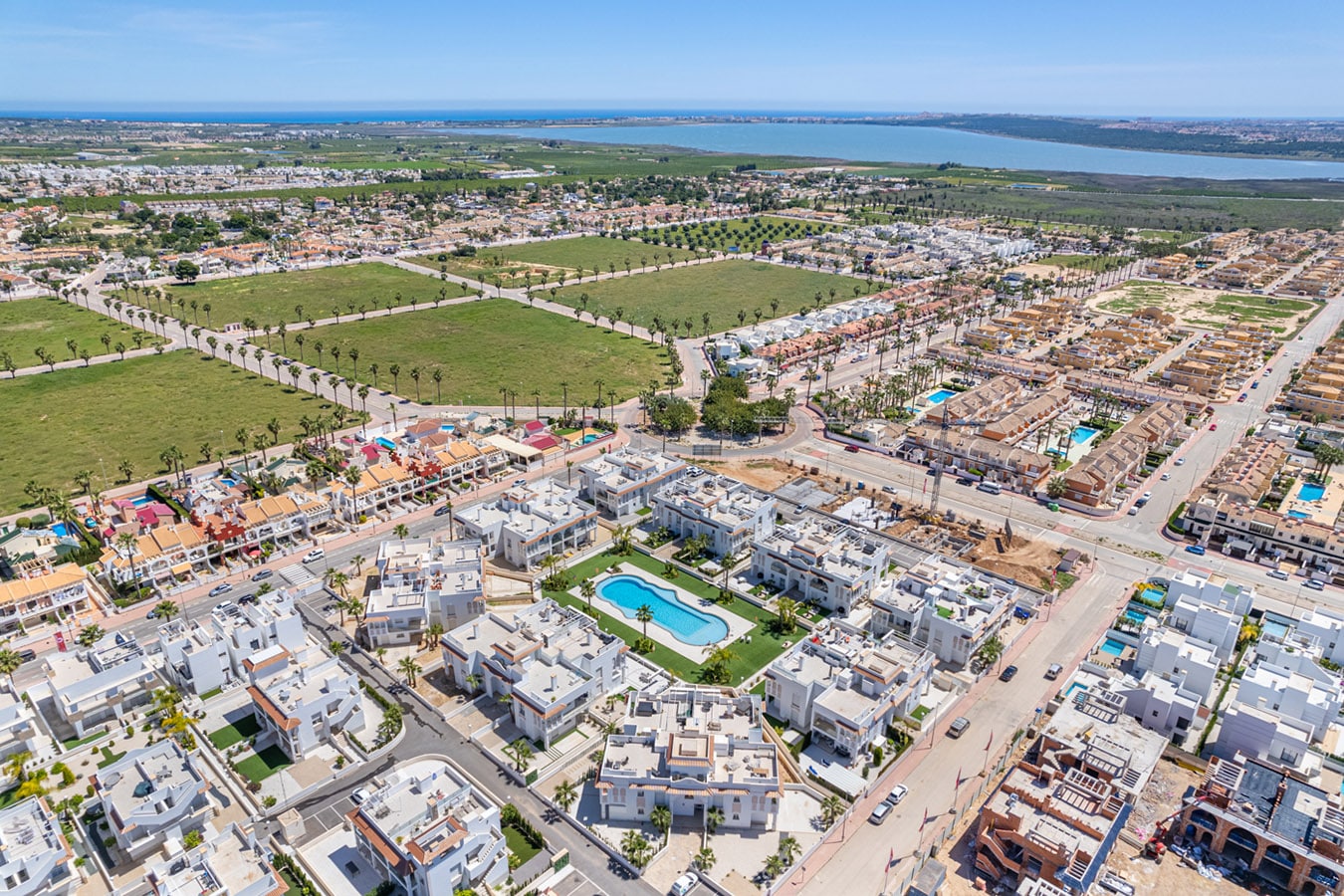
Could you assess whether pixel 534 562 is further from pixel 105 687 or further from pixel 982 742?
pixel 982 742

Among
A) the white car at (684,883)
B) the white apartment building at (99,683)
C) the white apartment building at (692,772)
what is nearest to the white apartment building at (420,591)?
the white apartment building at (99,683)

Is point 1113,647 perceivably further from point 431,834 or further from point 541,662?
point 431,834

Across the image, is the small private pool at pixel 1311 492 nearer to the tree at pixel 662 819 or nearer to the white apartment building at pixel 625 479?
the white apartment building at pixel 625 479

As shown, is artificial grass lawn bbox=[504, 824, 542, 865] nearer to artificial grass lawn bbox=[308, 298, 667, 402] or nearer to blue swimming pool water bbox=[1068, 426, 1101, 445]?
artificial grass lawn bbox=[308, 298, 667, 402]

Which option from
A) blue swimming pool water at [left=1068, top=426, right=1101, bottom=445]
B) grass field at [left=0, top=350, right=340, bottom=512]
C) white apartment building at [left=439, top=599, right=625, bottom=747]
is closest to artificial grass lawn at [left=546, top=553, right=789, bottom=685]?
white apartment building at [left=439, top=599, right=625, bottom=747]

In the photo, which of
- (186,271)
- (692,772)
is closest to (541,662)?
(692,772)

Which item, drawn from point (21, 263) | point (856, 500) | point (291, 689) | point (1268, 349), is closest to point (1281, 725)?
point (856, 500)
